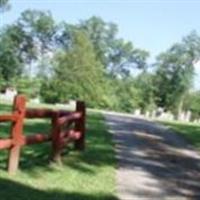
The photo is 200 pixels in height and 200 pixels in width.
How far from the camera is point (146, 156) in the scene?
14.2 metres

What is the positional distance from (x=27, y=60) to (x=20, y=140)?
94804 mm

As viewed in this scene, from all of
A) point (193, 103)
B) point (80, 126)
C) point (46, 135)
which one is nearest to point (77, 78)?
point (193, 103)

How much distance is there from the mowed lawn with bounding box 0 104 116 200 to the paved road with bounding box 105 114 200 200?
0.87ft

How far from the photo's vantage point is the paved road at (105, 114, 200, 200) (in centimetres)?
1033

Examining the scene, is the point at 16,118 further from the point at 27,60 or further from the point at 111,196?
the point at 27,60

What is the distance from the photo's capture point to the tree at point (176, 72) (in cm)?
9134

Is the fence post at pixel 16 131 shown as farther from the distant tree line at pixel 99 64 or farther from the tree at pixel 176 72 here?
the tree at pixel 176 72

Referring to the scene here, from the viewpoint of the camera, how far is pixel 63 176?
1072 centimetres

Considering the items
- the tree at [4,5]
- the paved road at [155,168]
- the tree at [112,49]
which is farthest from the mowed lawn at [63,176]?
the tree at [112,49]

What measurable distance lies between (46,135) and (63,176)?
1.10 meters

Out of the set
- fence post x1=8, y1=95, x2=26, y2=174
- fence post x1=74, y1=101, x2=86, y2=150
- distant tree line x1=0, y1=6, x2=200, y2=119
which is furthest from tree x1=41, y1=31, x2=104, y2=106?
fence post x1=8, y1=95, x2=26, y2=174

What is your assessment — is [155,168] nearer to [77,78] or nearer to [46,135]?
[46,135]

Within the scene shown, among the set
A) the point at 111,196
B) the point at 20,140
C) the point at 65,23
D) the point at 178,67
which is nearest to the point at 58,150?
the point at 20,140

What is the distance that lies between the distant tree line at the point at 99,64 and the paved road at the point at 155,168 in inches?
2240
